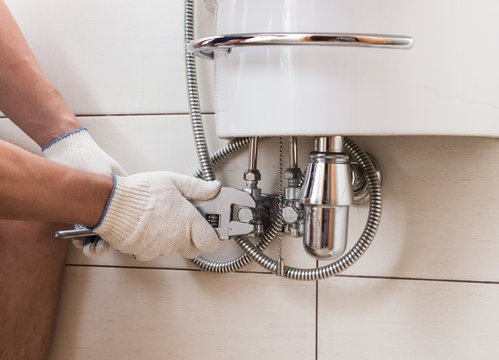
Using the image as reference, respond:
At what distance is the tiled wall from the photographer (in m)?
0.70

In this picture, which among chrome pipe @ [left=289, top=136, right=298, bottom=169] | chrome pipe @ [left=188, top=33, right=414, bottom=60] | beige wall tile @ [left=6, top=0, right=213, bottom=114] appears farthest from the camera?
beige wall tile @ [left=6, top=0, right=213, bottom=114]

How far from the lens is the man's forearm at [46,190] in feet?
1.70

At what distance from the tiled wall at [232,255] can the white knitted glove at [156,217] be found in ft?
0.40

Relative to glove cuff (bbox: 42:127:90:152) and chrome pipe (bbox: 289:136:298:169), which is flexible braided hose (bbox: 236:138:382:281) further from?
glove cuff (bbox: 42:127:90:152)

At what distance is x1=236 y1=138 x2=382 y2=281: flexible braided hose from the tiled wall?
0.06m

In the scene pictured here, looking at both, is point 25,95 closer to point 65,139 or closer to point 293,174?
point 65,139

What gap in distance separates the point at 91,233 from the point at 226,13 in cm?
Answer: 34

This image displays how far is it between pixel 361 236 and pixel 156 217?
0.97 ft

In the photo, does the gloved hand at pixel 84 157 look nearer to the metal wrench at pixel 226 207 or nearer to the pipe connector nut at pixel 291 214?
the metal wrench at pixel 226 207

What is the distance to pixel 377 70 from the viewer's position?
1.57 feet

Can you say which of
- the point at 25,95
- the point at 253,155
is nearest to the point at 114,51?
the point at 25,95

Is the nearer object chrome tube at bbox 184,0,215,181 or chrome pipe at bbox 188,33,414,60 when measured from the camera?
chrome pipe at bbox 188,33,414,60

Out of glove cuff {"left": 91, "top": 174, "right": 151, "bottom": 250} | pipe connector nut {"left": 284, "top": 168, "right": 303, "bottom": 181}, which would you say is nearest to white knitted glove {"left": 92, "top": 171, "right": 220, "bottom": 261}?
glove cuff {"left": 91, "top": 174, "right": 151, "bottom": 250}

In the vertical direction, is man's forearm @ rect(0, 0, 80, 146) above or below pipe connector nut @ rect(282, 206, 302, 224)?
above
